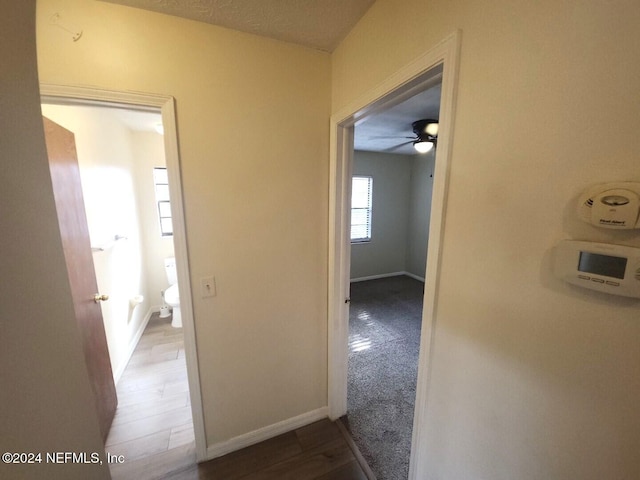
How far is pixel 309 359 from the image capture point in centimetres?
173

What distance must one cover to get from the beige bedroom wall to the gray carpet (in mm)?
516

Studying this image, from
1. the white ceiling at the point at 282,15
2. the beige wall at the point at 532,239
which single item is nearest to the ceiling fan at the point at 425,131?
the white ceiling at the point at 282,15

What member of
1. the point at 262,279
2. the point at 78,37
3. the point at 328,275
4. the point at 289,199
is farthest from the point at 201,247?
the point at 78,37

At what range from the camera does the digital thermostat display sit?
0.46m

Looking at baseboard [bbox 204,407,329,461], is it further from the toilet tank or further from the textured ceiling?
the textured ceiling

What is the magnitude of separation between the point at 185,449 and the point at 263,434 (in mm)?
497

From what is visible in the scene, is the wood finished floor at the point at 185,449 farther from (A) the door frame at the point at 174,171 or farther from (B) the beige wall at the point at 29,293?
(B) the beige wall at the point at 29,293

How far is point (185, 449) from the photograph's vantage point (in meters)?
1.57

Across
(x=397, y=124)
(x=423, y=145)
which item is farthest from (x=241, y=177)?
(x=423, y=145)

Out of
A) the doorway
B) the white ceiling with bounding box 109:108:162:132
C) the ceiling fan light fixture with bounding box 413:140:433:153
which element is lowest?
the doorway

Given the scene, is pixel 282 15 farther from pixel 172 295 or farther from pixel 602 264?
pixel 172 295

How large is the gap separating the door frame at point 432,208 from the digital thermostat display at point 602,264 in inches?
14.5

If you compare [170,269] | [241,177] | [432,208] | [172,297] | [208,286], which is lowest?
[172,297]

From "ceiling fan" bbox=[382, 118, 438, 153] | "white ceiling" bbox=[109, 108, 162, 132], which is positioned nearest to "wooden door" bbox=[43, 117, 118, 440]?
"white ceiling" bbox=[109, 108, 162, 132]
